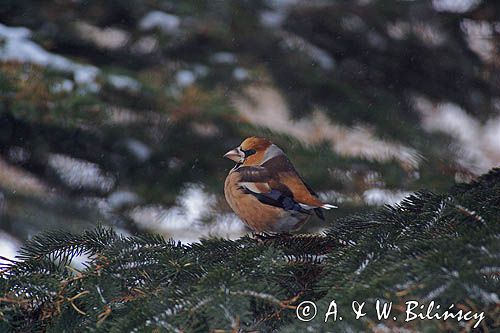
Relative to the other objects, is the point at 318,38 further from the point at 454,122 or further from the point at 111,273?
the point at 111,273

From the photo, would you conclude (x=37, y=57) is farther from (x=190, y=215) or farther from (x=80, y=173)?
(x=190, y=215)

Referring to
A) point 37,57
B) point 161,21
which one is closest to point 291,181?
point 37,57

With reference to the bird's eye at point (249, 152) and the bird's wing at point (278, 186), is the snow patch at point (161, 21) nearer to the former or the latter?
the bird's eye at point (249, 152)

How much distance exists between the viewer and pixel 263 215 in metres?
2.45

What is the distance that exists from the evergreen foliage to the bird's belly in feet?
0.59

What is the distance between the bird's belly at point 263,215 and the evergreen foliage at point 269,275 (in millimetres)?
181

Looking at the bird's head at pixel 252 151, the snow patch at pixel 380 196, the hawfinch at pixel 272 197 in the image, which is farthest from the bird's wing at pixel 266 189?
the snow patch at pixel 380 196

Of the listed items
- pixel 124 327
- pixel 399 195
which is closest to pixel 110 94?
pixel 399 195

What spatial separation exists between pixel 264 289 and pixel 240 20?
3021 mm

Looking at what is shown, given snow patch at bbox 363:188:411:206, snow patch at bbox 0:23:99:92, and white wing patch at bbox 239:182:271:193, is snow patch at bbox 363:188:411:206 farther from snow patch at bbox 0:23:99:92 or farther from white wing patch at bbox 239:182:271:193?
snow patch at bbox 0:23:99:92

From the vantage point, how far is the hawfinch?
7.96 ft

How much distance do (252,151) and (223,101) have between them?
117cm

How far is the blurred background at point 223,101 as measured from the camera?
3.94 meters

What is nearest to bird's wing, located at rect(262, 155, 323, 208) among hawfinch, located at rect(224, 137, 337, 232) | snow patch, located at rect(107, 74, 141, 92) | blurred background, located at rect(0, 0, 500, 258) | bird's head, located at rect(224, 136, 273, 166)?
hawfinch, located at rect(224, 137, 337, 232)
